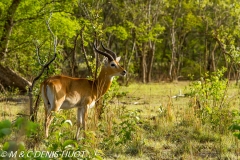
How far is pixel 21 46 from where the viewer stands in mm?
18469

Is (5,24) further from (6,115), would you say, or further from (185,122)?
(185,122)

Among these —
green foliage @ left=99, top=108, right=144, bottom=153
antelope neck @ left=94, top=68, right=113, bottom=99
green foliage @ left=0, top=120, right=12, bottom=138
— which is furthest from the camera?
antelope neck @ left=94, top=68, right=113, bottom=99

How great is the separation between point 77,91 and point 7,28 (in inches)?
343

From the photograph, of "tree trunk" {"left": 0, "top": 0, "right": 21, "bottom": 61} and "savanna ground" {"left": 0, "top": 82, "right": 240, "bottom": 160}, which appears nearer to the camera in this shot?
"savanna ground" {"left": 0, "top": 82, "right": 240, "bottom": 160}

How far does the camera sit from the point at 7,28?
54.7ft

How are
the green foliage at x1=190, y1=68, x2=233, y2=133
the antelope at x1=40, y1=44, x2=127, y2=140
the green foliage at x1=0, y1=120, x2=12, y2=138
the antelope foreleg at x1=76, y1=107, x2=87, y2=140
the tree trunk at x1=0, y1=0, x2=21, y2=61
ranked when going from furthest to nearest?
the tree trunk at x1=0, y1=0, x2=21, y2=61 < the green foliage at x1=190, y1=68, x2=233, y2=133 < the antelope foreleg at x1=76, y1=107, x2=87, y2=140 < the antelope at x1=40, y1=44, x2=127, y2=140 < the green foliage at x1=0, y1=120, x2=12, y2=138

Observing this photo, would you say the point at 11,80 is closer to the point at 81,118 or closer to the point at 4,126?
the point at 81,118

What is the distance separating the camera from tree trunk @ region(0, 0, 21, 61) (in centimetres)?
1628

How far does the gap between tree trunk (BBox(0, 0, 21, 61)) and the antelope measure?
740 cm

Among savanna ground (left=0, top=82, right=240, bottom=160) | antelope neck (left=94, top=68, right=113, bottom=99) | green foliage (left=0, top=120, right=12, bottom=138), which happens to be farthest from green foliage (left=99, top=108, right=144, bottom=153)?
green foliage (left=0, top=120, right=12, bottom=138)

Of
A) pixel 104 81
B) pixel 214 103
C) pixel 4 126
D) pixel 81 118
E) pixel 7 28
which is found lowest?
pixel 81 118

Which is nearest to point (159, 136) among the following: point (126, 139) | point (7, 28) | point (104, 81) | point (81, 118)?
point (126, 139)

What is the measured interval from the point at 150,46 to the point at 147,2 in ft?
13.7

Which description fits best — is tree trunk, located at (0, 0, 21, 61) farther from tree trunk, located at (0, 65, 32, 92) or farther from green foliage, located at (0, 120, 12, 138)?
green foliage, located at (0, 120, 12, 138)
